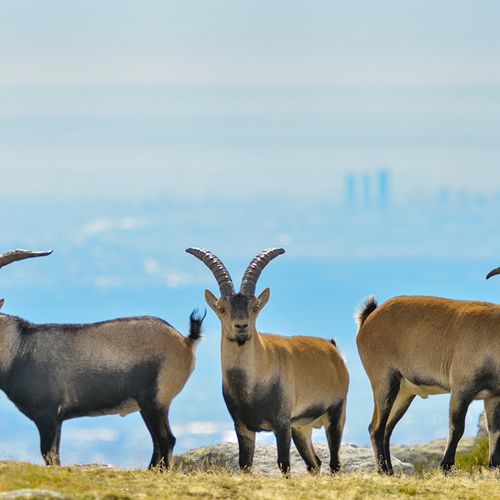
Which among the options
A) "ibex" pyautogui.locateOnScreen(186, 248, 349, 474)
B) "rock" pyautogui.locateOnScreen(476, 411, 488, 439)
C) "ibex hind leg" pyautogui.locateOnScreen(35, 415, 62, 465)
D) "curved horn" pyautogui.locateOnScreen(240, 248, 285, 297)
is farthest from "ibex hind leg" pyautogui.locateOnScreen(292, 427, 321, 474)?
"rock" pyautogui.locateOnScreen(476, 411, 488, 439)

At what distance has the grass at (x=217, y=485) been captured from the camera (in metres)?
16.6

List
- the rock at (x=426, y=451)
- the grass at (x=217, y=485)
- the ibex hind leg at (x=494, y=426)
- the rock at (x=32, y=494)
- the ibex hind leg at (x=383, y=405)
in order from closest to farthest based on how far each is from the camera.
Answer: the rock at (x=32, y=494) < the grass at (x=217, y=485) < the ibex hind leg at (x=494, y=426) < the ibex hind leg at (x=383, y=405) < the rock at (x=426, y=451)

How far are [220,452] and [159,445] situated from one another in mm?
4432

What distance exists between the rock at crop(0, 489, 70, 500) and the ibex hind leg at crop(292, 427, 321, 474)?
7518 millimetres

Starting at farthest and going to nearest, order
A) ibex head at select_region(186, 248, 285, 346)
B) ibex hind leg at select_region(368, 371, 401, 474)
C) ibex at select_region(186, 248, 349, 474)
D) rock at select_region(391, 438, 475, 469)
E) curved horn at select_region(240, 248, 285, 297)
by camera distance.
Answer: rock at select_region(391, 438, 475, 469) < ibex hind leg at select_region(368, 371, 401, 474) < curved horn at select_region(240, 248, 285, 297) < ibex at select_region(186, 248, 349, 474) < ibex head at select_region(186, 248, 285, 346)

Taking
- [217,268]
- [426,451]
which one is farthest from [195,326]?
[426,451]

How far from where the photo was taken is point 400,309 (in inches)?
901

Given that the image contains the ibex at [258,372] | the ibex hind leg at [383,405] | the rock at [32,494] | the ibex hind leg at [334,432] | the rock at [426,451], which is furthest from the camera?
the rock at [426,451]

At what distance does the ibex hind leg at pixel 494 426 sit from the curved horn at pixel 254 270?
4376mm

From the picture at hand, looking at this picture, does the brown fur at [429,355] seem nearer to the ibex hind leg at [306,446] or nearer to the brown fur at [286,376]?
the brown fur at [286,376]

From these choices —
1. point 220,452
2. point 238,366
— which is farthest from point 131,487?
point 220,452

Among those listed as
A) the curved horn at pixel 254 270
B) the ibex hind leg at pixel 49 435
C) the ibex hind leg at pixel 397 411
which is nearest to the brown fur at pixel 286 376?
the curved horn at pixel 254 270

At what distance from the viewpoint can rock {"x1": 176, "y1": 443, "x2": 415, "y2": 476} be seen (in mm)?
24156

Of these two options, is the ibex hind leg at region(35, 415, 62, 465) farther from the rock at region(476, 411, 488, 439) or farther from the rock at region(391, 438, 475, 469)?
the rock at region(476, 411, 488, 439)
